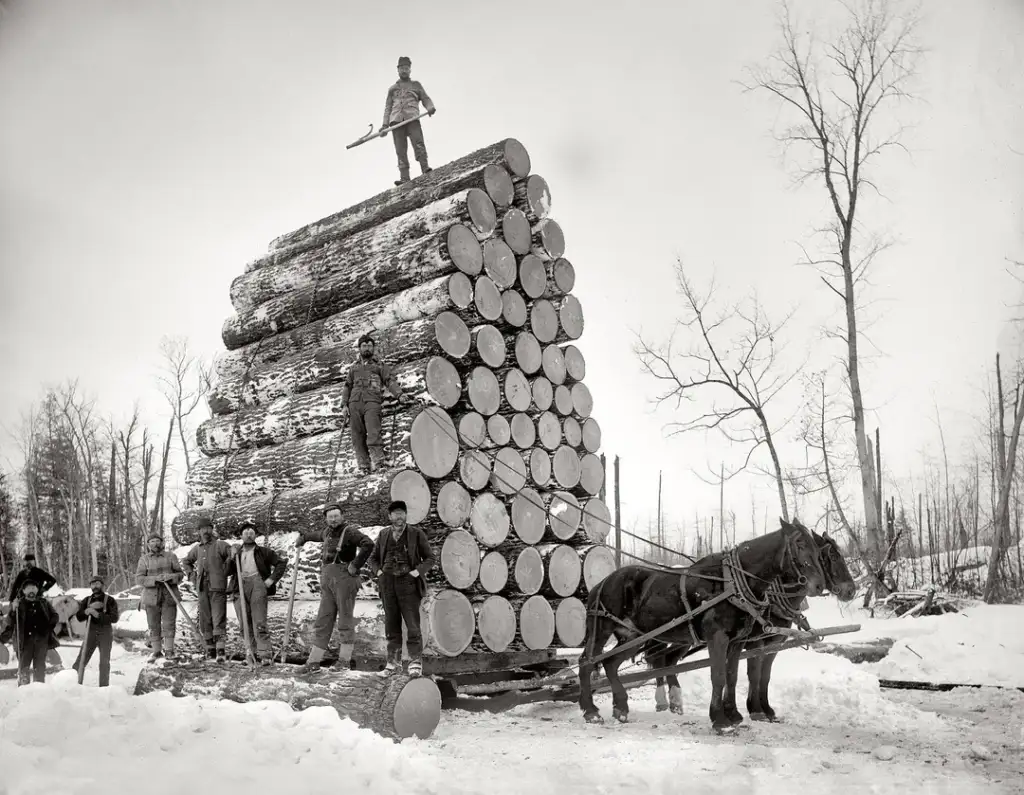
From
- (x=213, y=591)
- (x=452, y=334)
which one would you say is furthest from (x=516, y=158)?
(x=213, y=591)

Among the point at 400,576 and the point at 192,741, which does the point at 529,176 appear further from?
the point at 192,741

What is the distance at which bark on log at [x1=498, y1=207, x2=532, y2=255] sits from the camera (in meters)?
10.5

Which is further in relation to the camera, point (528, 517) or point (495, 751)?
point (528, 517)

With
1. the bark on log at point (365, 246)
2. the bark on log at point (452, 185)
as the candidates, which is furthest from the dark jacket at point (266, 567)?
the bark on log at point (452, 185)

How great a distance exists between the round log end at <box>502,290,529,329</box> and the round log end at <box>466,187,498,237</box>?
829mm

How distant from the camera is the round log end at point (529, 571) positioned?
9.39 m

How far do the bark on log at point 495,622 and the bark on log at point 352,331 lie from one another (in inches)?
119

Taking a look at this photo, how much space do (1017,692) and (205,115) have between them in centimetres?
1015

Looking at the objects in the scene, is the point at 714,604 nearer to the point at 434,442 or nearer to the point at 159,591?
the point at 434,442

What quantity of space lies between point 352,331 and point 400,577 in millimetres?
3820

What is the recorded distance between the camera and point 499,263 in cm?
1025

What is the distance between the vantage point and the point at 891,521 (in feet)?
66.9

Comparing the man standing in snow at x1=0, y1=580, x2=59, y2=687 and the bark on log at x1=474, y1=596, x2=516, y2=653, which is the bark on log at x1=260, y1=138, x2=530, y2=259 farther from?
the man standing in snow at x1=0, y1=580, x2=59, y2=687

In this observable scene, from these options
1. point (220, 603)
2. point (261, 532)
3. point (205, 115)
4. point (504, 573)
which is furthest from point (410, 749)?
point (205, 115)
